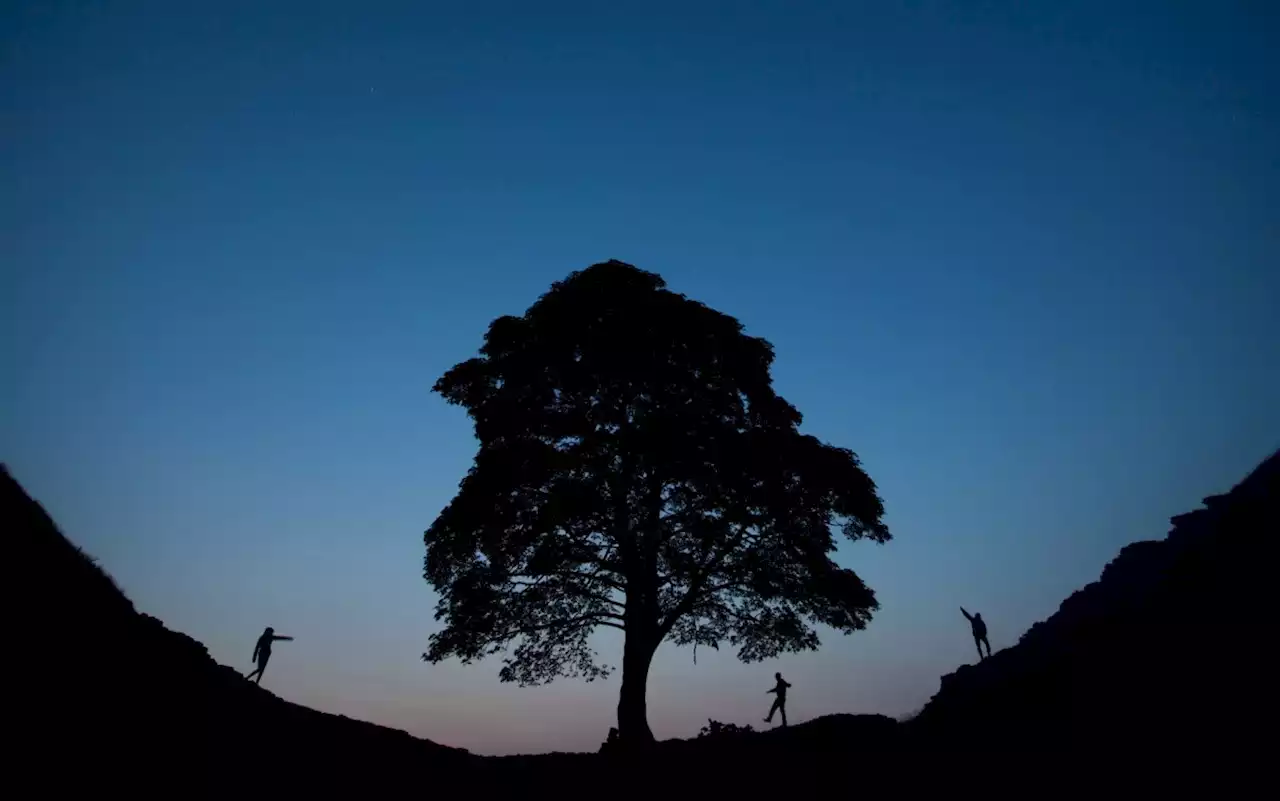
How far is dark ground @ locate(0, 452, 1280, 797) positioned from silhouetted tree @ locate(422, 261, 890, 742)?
4.34 metres

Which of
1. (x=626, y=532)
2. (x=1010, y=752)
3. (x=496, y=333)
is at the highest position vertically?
(x=496, y=333)

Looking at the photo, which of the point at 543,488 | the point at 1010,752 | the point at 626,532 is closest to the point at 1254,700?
the point at 1010,752

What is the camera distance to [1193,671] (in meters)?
9.89

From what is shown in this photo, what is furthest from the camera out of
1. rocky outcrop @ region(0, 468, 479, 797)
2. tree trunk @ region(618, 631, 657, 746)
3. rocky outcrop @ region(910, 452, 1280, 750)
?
tree trunk @ region(618, 631, 657, 746)

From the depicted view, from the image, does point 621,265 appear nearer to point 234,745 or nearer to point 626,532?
point 626,532

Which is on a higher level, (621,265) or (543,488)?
(621,265)

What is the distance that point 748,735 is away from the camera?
16281 mm

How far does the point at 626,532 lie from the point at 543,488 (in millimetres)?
2796

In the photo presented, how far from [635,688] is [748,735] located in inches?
149

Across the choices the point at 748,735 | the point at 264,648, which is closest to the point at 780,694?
the point at 748,735

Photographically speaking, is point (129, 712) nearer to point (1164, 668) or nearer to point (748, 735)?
point (748, 735)

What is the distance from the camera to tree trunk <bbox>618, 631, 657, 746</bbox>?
18281 millimetres

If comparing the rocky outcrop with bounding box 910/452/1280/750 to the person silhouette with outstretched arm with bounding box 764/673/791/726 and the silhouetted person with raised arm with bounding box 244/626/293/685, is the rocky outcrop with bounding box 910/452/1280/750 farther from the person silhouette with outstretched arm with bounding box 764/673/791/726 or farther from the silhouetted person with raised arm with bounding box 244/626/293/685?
the silhouetted person with raised arm with bounding box 244/626/293/685

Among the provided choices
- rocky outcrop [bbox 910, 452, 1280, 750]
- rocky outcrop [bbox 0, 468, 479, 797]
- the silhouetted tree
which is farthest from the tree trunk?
rocky outcrop [bbox 910, 452, 1280, 750]
